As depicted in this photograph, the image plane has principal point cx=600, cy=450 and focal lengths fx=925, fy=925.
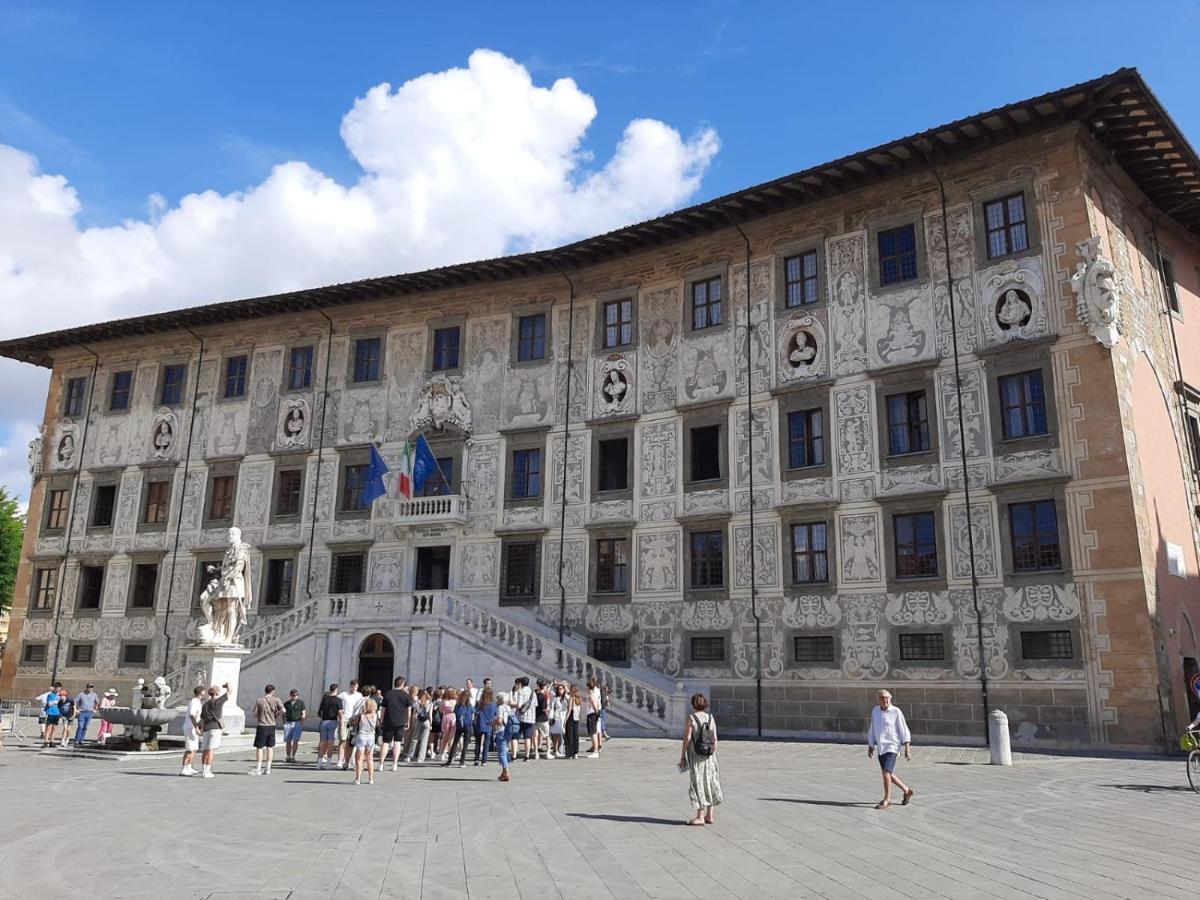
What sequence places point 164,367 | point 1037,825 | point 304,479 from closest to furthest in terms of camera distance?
1. point 1037,825
2. point 304,479
3. point 164,367

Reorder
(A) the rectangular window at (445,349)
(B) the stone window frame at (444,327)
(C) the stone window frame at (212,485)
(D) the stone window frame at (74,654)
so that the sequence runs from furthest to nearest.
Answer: (D) the stone window frame at (74,654), (C) the stone window frame at (212,485), (A) the rectangular window at (445,349), (B) the stone window frame at (444,327)

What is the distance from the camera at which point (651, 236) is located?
28.0 m

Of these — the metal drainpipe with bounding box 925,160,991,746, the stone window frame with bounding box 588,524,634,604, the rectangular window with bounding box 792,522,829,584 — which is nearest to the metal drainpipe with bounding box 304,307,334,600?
the stone window frame with bounding box 588,524,634,604

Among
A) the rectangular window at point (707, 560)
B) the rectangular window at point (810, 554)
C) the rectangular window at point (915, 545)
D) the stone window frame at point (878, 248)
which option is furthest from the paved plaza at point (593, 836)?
the stone window frame at point (878, 248)

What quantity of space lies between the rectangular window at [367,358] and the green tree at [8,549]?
70.9 feet

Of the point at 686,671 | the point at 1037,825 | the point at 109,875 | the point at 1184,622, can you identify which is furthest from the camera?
the point at 686,671

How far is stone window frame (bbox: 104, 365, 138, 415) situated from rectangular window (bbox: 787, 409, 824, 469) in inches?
1005

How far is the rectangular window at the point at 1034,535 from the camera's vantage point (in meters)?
20.8

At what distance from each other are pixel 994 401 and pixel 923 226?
5139 millimetres

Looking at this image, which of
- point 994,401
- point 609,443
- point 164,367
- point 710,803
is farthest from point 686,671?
point 164,367

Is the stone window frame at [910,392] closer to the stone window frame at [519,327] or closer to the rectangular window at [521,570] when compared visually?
the stone window frame at [519,327]

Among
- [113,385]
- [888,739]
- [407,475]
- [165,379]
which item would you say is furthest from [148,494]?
[888,739]

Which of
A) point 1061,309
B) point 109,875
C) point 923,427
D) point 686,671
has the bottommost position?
point 109,875

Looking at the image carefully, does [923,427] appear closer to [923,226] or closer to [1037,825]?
[923,226]
